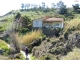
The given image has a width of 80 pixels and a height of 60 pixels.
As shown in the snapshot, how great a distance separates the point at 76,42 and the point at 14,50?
955 centimetres

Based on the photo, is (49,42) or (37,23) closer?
(49,42)

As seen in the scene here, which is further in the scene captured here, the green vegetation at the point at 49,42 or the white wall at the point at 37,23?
the white wall at the point at 37,23

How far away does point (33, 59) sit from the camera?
2177 cm

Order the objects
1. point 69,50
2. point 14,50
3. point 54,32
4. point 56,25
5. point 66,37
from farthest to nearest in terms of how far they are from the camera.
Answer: point 56,25
point 54,32
point 14,50
point 66,37
point 69,50

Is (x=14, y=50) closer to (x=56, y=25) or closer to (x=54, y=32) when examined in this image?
(x=54, y=32)

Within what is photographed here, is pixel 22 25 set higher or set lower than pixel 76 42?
lower

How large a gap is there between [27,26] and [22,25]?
1241mm

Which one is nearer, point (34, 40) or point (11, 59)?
point (11, 59)

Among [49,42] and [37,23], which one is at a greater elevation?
[49,42]

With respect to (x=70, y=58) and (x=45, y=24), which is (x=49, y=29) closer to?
(x=45, y=24)

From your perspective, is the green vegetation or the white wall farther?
the white wall

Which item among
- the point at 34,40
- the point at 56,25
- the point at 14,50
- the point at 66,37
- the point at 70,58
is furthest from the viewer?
the point at 56,25

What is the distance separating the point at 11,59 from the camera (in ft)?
67.8

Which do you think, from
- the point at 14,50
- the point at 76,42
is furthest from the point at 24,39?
the point at 76,42
